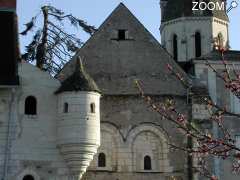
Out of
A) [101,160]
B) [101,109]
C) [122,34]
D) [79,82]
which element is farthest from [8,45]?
[101,160]

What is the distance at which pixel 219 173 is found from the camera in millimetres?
24375

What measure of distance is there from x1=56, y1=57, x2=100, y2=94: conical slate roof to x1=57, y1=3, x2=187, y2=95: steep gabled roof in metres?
1.74

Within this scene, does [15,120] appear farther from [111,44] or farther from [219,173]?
[219,173]

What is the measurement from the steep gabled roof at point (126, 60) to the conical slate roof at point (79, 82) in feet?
5.69

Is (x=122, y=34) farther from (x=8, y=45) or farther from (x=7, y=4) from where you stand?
(x=8, y=45)

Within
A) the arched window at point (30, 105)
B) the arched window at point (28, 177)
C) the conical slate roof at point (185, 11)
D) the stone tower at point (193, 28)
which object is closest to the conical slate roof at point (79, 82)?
the arched window at point (30, 105)

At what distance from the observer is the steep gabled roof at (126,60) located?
24.7 meters

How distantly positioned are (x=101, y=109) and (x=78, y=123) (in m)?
2.46

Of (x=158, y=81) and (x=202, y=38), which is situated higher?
(x=202, y=38)

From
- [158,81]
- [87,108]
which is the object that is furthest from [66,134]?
[158,81]

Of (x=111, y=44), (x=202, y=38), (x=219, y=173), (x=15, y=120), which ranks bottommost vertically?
(x=219, y=173)

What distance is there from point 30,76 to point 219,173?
8.06m

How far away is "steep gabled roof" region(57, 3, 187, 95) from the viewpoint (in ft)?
81.1

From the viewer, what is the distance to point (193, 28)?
3494 centimetres
